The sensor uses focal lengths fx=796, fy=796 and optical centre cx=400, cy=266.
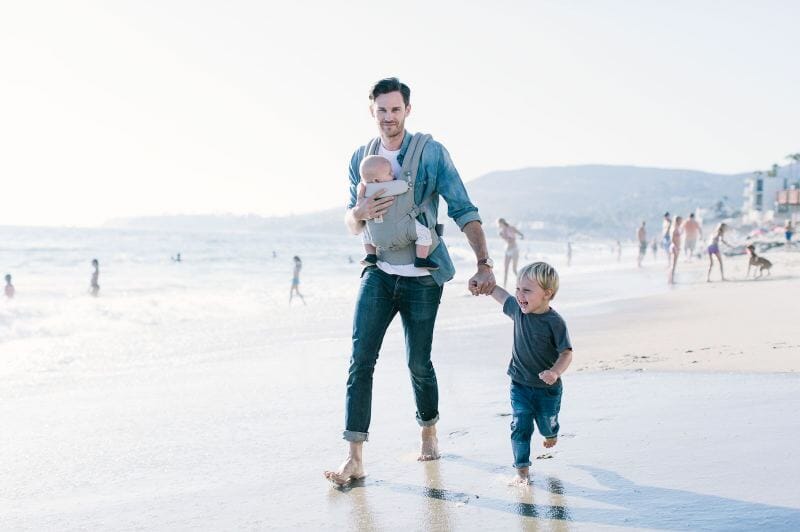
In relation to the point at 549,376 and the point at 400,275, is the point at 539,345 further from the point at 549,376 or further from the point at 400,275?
the point at 400,275

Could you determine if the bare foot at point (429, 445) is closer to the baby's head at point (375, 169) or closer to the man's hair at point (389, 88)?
the baby's head at point (375, 169)

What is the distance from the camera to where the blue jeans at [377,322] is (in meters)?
3.90

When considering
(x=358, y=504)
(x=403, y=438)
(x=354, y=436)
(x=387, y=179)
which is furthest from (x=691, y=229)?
(x=358, y=504)

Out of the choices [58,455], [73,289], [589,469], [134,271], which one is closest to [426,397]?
[589,469]

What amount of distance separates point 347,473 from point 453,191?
142 centimetres

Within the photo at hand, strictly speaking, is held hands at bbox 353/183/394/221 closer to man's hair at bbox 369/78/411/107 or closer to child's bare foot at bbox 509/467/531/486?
→ man's hair at bbox 369/78/411/107

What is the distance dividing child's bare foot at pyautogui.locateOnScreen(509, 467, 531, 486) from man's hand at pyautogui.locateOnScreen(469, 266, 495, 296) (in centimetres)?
83

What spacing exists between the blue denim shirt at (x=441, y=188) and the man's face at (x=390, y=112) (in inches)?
3.9

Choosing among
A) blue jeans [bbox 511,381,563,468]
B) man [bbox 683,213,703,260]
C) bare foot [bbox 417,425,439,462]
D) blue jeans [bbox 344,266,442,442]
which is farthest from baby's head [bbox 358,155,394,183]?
man [bbox 683,213,703,260]

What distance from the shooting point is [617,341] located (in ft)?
28.1

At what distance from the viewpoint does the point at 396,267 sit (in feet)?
12.8

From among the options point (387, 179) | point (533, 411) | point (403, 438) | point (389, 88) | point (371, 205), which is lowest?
point (403, 438)

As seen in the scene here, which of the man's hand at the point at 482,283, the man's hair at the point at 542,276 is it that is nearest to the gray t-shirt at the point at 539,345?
the man's hair at the point at 542,276

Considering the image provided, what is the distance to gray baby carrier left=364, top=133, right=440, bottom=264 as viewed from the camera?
12.4ft
